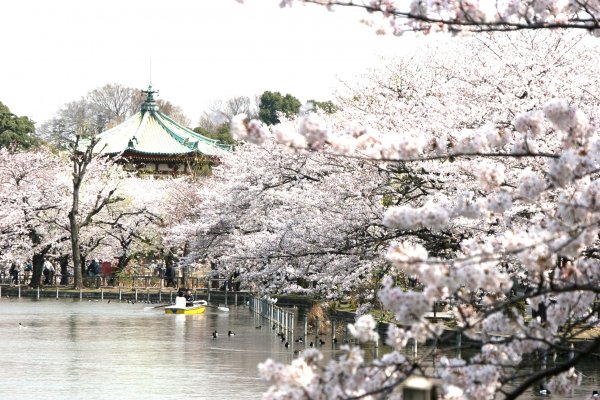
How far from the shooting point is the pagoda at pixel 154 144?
70.9 meters

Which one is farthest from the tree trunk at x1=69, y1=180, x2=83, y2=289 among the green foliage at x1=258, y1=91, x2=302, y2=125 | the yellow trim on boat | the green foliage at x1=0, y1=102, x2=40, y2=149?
the green foliage at x1=258, y1=91, x2=302, y2=125

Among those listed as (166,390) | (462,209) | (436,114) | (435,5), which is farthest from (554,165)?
(166,390)

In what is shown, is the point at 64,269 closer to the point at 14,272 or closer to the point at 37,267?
the point at 14,272

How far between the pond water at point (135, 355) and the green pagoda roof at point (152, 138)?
28.7m

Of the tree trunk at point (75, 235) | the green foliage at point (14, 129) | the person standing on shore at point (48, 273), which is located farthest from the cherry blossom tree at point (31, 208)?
the green foliage at point (14, 129)

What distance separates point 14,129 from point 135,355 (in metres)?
52.2

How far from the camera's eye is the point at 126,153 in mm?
72000

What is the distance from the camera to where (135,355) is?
91.1ft

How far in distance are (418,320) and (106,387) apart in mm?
16694

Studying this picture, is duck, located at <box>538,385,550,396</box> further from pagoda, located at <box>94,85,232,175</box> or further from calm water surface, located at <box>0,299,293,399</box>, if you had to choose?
pagoda, located at <box>94,85,232,175</box>

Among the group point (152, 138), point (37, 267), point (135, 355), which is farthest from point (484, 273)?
point (152, 138)

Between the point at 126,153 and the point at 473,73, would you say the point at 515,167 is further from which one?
the point at 126,153

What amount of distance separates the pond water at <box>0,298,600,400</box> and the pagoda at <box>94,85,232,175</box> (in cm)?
2778

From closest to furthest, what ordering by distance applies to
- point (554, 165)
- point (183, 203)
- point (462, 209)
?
point (554, 165)
point (462, 209)
point (183, 203)
